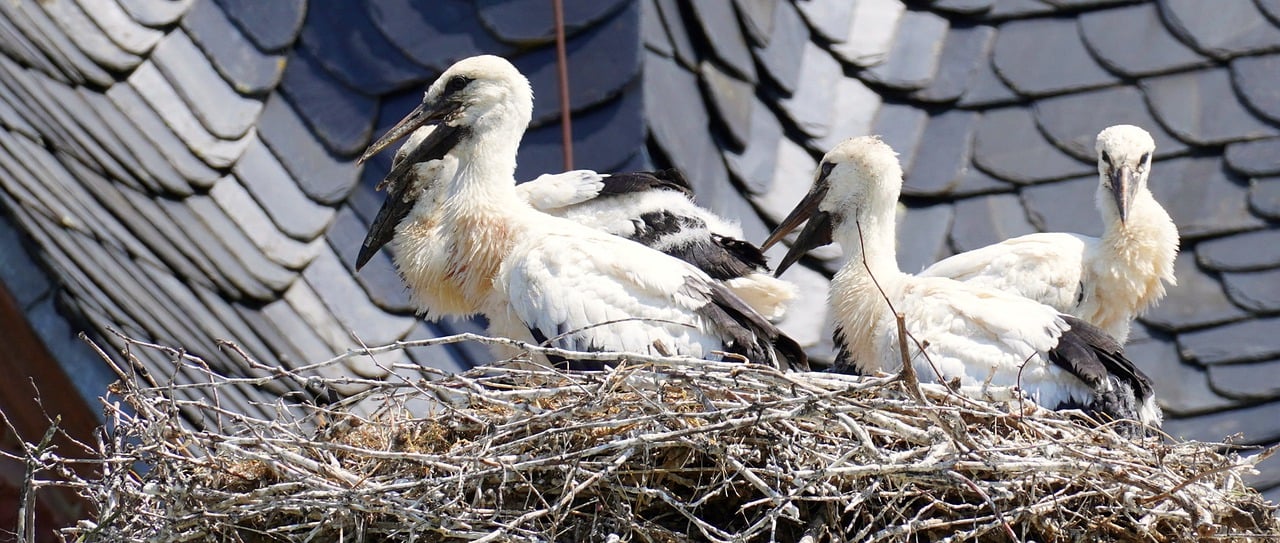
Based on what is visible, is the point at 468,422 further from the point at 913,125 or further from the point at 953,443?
the point at 913,125

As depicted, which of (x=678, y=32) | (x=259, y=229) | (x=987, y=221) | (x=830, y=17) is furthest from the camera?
(x=830, y=17)

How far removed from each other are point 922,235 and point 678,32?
1.26 metres

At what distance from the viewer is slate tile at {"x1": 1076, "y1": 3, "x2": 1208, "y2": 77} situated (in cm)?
802

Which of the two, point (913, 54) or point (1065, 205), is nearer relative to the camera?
point (1065, 205)

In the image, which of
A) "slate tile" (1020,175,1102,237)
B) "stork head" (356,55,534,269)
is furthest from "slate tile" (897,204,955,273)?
"stork head" (356,55,534,269)

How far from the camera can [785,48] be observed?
305 inches

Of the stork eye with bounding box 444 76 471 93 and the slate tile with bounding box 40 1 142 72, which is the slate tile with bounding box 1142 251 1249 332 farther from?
the slate tile with bounding box 40 1 142 72

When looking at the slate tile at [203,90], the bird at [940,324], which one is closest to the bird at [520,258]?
the bird at [940,324]

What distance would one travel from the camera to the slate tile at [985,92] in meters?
7.99

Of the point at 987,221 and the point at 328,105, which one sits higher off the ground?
the point at 328,105

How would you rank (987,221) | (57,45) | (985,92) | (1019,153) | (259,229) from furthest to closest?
1. (985,92)
2. (1019,153)
3. (987,221)
4. (57,45)
5. (259,229)

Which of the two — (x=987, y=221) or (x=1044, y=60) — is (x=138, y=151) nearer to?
(x=987, y=221)

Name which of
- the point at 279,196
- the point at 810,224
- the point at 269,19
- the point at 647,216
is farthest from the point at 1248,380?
the point at 269,19


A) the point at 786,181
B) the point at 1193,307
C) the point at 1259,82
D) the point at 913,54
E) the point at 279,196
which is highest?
the point at 279,196
